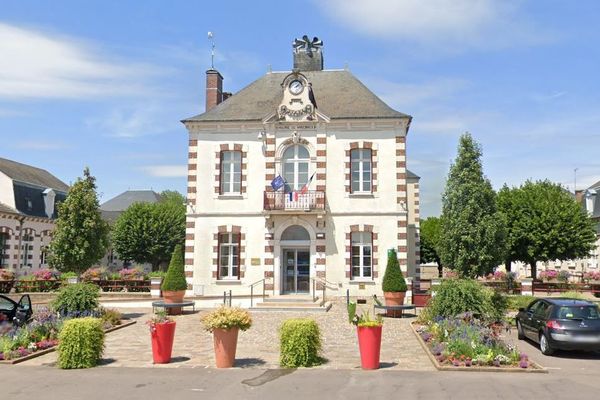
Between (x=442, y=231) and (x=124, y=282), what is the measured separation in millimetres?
15578

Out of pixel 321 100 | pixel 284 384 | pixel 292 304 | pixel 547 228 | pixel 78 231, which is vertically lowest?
pixel 284 384

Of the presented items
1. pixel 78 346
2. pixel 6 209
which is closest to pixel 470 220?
pixel 78 346

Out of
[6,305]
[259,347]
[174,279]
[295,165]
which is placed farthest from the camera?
[295,165]

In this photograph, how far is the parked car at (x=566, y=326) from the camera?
1141cm

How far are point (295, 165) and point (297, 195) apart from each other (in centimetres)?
167

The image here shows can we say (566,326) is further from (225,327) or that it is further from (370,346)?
(225,327)

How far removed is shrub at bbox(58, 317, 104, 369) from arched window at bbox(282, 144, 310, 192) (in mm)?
14399

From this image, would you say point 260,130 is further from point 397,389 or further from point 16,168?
point 16,168

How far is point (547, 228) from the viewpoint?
98.9ft

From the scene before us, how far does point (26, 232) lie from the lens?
3538 centimetres

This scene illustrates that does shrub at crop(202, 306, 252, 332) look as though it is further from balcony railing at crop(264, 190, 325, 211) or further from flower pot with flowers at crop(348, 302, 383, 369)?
balcony railing at crop(264, 190, 325, 211)

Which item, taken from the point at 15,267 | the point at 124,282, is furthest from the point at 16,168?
the point at 124,282

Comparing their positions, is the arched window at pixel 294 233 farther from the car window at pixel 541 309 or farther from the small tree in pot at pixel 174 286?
the car window at pixel 541 309

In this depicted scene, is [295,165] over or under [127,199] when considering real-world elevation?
under
